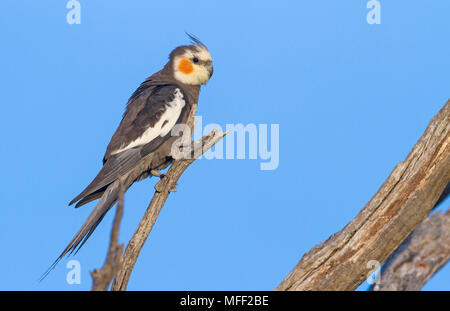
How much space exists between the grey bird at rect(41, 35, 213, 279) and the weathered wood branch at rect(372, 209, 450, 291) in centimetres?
322

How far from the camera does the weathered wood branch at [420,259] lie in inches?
160

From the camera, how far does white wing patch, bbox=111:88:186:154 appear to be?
6.51 metres

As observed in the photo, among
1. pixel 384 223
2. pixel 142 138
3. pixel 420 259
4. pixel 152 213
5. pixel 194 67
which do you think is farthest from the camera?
pixel 194 67

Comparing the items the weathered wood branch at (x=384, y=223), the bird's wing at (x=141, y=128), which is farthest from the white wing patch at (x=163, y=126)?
the weathered wood branch at (x=384, y=223)

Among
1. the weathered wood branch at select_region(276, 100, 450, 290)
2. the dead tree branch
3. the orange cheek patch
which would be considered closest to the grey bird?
the orange cheek patch

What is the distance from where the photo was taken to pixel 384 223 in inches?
197

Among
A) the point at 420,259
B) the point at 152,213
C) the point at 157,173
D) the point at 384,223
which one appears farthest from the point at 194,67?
the point at 420,259

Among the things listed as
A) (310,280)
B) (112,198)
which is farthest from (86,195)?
(310,280)

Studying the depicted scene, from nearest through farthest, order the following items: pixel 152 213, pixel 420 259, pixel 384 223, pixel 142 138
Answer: pixel 420 259
pixel 384 223
pixel 152 213
pixel 142 138

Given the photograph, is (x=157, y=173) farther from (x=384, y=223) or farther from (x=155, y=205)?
(x=384, y=223)

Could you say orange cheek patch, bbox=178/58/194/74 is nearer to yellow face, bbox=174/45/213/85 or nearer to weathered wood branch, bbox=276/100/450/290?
yellow face, bbox=174/45/213/85

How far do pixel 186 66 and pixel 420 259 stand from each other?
4.70m
